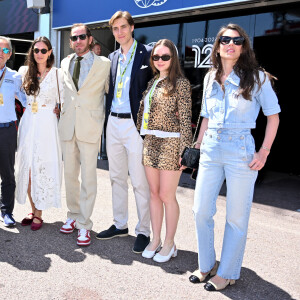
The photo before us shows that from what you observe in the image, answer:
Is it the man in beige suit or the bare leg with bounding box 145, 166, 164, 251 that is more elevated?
the man in beige suit

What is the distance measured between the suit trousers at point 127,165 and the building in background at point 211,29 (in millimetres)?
3393

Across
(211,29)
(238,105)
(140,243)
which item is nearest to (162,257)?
(140,243)

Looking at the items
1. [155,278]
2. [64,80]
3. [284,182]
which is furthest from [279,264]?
[284,182]

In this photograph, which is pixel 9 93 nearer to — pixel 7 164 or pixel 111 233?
pixel 7 164

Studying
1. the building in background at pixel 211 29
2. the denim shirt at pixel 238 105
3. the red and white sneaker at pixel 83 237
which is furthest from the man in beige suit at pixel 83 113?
the building in background at pixel 211 29

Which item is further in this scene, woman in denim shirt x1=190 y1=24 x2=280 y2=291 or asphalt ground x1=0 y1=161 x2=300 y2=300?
asphalt ground x1=0 y1=161 x2=300 y2=300

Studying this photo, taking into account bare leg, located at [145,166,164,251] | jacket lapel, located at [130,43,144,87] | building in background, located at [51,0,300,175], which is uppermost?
building in background, located at [51,0,300,175]

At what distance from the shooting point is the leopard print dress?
317 cm

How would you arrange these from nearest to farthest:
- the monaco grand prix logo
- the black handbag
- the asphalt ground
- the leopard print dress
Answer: the asphalt ground, the black handbag, the leopard print dress, the monaco grand prix logo

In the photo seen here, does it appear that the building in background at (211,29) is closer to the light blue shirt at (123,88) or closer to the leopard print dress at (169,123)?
the light blue shirt at (123,88)

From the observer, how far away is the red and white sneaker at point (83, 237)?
3690 millimetres

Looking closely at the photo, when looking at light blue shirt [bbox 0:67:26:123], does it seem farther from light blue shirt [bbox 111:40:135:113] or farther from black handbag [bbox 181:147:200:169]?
black handbag [bbox 181:147:200:169]

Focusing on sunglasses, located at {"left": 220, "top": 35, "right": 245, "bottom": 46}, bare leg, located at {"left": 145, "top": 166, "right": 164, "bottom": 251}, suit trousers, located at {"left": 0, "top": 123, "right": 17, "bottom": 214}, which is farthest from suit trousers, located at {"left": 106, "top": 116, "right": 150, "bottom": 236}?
sunglasses, located at {"left": 220, "top": 35, "right": 245, "bottom": 46}

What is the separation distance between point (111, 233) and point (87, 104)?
51.9 inches
